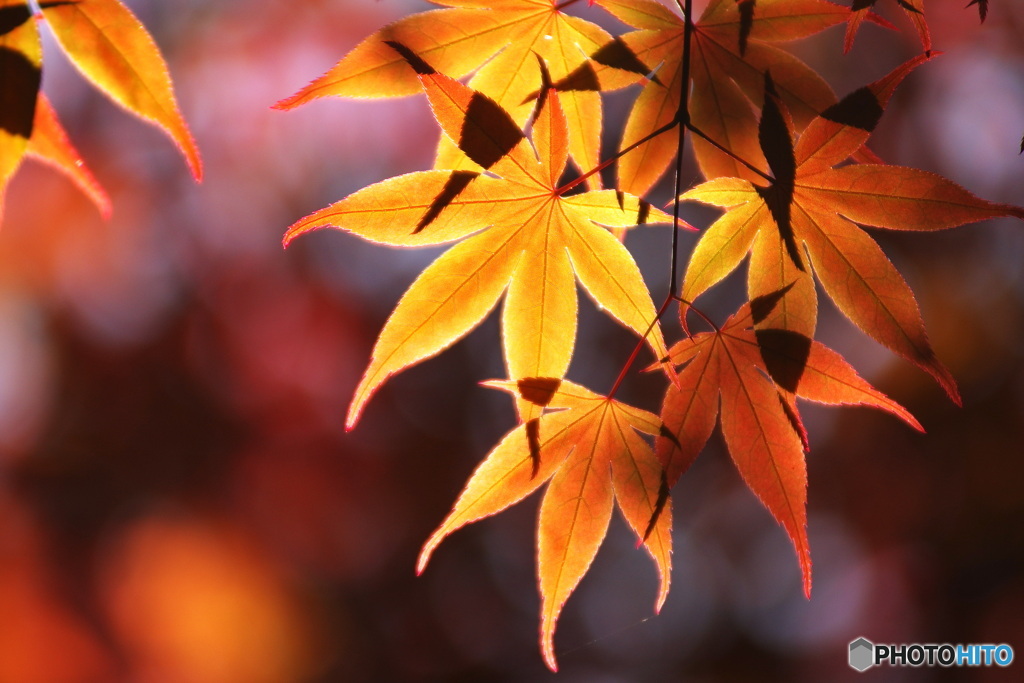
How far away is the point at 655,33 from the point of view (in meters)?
0.80

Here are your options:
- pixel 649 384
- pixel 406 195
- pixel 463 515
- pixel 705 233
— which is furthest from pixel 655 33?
pixel 649 384

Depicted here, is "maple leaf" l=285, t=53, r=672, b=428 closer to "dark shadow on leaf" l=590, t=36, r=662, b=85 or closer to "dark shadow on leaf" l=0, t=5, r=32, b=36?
"dark shadow on leaf" l=590, t=36, r=662, b=85

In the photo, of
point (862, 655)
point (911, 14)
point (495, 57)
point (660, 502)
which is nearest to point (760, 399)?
point (660, 502)

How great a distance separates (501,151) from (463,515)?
0.39 m

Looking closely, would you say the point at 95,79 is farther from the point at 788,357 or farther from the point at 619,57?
the point at 788,357

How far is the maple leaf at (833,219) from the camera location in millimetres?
648

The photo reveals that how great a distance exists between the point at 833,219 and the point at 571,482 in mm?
424

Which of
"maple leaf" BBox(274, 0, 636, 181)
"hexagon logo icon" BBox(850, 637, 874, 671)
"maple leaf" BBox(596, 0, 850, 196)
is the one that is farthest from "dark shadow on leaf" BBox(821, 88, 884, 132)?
"hexagon logo icon" BBox(850, 637, 874, 671)

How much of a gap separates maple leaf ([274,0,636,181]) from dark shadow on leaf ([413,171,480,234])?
96 millimetres

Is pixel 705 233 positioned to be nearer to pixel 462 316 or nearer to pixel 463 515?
pixel 462 316

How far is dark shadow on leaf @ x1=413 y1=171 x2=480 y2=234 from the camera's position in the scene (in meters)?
0.64

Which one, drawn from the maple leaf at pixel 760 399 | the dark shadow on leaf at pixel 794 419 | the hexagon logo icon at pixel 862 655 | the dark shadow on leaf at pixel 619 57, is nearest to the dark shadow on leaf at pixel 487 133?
the dark shadow on leaf at pixel 619 57

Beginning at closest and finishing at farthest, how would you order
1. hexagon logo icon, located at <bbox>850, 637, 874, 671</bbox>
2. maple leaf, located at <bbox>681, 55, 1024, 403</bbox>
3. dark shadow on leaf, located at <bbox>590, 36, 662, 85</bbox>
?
maple leaf, located at <bbox>681, 55, 1024, 403</bbox> → dark shadow on leaf, located at <bbox>590, 36, 662, 85</bbox> → hexagon logo icon, located at <bbox>850, 637, 874, 671</bbox>

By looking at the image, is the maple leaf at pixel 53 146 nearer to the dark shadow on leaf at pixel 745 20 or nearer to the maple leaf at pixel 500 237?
the maple leaf at pixel 500 237
